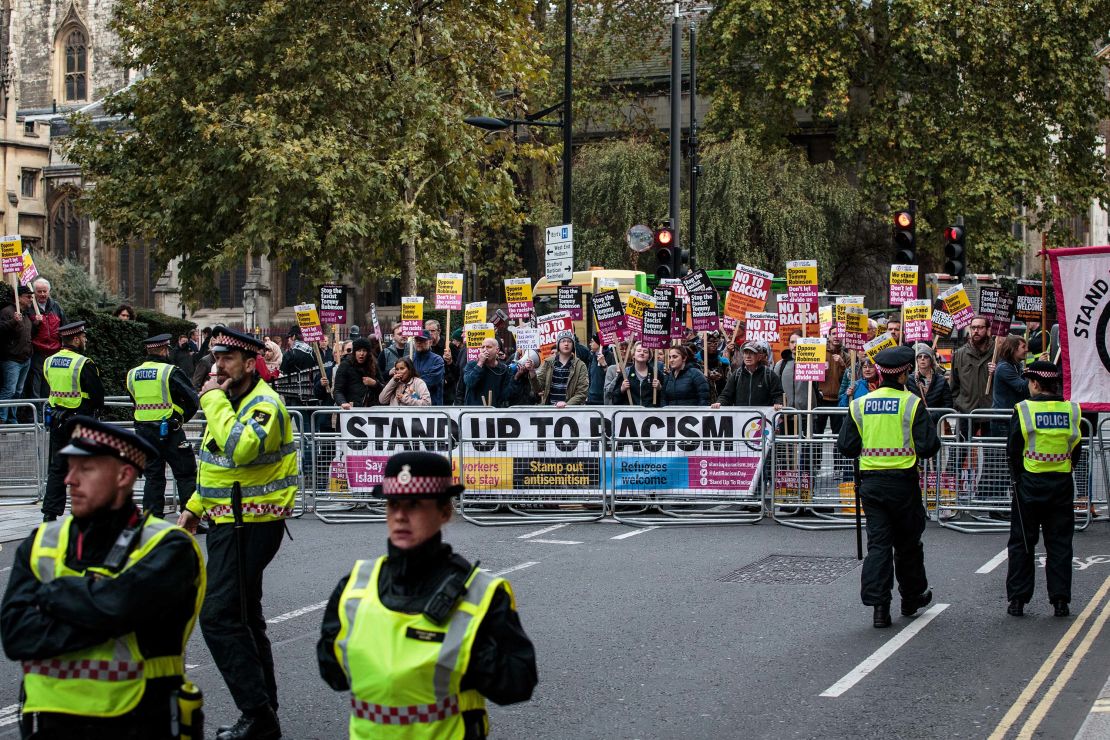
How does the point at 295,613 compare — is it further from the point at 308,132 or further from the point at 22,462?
the point at 308,132

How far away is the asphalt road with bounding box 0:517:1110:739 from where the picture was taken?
22.6 ft

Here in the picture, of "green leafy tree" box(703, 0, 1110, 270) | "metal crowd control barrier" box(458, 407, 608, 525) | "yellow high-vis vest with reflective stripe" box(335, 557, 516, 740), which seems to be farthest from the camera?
"green leafy tree" box(703, 0, 1110, 270)

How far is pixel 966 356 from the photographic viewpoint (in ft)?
50.8

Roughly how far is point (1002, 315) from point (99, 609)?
14.1 meters

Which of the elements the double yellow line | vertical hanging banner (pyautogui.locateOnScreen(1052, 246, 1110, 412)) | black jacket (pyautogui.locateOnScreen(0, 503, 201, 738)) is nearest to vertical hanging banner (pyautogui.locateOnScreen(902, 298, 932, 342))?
vertical hanging banner (pyautogui.locateOnScreen(1052, 246, 1110, 412))

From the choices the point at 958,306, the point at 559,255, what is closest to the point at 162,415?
the point at 559,255

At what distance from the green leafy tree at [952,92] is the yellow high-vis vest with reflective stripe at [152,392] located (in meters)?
29.6

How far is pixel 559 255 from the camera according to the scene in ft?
68.1

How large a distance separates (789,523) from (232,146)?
62.1 ft

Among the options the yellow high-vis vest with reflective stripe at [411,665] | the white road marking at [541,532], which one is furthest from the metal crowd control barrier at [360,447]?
the yellow high-vis vest with reflective stripe at [411,665]

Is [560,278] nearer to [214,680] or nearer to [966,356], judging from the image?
[966,356]

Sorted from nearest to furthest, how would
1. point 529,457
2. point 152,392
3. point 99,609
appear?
point 99,609 < point 152,392 < point 529,457

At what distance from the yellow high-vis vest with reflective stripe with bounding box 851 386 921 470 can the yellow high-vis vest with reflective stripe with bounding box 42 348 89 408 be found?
7.05 m

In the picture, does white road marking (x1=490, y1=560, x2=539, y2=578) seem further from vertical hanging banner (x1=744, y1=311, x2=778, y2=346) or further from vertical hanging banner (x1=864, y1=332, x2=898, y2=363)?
vertical hanging banner (x1=744, y1=311, x2=778, y2=346)
